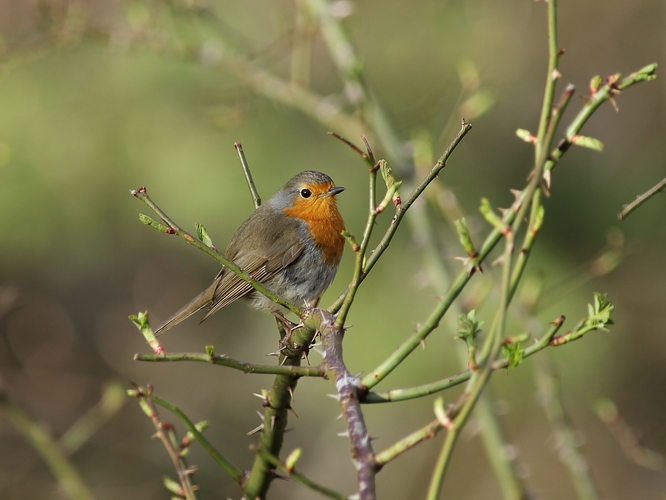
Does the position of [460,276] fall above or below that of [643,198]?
below

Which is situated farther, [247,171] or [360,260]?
[247,171]

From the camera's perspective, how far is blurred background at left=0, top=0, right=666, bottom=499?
5.85 metres

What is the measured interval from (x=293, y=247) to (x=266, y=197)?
188 centimetres

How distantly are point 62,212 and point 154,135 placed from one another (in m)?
1.06

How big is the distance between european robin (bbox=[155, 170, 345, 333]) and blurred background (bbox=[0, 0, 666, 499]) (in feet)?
4.60

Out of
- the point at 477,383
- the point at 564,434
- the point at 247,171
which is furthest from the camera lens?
the point at 564,434

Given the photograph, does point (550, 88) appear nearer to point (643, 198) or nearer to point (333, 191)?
point (643, 198)

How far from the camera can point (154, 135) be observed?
639 cm

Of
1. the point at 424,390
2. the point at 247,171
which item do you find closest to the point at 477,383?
the point at 424,390

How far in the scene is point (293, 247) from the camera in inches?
150

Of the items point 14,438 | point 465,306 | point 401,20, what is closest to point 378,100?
point 465,306

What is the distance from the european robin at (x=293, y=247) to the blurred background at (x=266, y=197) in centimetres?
140

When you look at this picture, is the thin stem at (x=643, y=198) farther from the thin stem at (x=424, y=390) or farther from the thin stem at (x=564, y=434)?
the thin stem at (x=564, y=434)

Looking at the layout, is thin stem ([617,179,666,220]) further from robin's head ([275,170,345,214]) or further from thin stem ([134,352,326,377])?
robin's head ([275,170,345,214])
